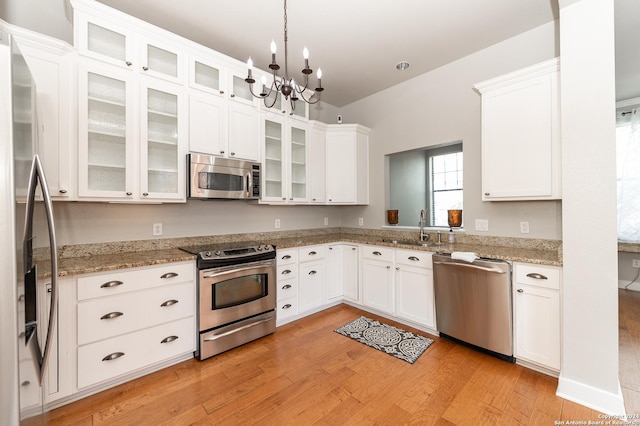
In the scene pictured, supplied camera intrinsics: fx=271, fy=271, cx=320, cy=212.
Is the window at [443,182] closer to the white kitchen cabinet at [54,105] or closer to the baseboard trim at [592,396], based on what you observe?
the baseboard trim at [592,396]

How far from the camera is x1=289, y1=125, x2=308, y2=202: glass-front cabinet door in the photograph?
136 inches

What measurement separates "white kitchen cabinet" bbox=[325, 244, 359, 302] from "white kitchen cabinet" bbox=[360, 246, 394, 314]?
0.43ft

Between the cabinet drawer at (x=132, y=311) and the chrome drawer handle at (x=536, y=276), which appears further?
the chrome drawer handle at (x=536, y=276)

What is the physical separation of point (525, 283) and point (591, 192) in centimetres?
80

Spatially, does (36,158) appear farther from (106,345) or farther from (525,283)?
(525,283)

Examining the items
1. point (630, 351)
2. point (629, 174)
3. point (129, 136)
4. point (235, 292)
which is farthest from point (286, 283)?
point (629, 174)

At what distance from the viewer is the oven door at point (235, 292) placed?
234 cm

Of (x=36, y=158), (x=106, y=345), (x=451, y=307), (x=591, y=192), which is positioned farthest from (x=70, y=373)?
(x=591, y=192)

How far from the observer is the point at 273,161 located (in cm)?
328

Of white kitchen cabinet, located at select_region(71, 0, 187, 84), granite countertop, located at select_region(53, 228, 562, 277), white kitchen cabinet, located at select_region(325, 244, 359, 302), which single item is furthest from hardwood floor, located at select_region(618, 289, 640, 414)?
white kitchen cabinet, located at select_region(71, 0, 187, 84)

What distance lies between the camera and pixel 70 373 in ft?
5.85

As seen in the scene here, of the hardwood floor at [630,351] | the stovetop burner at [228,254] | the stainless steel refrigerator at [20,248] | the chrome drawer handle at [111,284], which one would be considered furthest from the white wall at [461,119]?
the stainless steel refrigerator at [20,248]

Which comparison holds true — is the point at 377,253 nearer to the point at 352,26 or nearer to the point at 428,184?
the point at 352,26

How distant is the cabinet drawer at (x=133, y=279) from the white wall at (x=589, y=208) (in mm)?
2901
